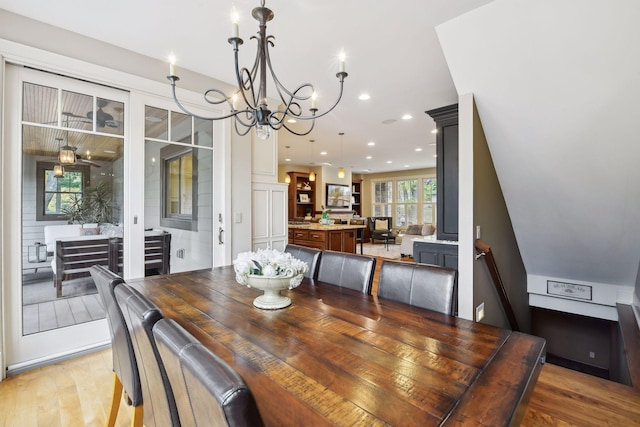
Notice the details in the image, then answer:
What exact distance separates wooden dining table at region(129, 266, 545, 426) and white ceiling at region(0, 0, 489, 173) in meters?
2.01

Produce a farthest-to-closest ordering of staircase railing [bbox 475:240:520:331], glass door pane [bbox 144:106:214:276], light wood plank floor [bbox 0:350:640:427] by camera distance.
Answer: glass door pane [bbox 144:106:214:276], staircase railing [bbox 475:240:520:331], light wood plank floor [bbox 0:350:640:427]

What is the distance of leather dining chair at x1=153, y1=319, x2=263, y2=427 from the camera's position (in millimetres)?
508

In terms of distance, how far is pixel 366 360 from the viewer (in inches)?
38.9

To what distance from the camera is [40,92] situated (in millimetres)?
2387

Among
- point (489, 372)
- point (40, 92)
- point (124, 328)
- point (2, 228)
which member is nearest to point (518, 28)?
point (489, 372)

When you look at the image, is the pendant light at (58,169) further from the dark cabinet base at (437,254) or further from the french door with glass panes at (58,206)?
the dark cabinet base at (437,254)

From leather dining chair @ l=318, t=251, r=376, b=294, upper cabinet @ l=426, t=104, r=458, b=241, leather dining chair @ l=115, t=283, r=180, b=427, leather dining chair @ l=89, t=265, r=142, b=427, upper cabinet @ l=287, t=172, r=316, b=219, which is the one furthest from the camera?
upper cabinet @ l=287, t=172, r=316, b=219

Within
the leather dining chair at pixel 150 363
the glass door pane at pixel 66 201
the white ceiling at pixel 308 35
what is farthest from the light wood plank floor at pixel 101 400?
the white ceiling at pixel 308 35

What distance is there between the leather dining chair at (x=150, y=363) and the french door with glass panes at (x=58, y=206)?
1.89m

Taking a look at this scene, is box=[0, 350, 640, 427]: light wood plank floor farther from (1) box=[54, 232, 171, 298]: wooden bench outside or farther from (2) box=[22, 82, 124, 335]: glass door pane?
(1) box=[54, 232, 171, 298]: wooden bench outside

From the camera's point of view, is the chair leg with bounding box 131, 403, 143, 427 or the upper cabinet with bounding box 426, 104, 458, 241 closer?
the chair leg with bounding box 131, 403, 143, 427

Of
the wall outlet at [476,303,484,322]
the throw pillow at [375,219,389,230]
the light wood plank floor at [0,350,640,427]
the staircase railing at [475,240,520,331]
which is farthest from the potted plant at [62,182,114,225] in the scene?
the throw pillow at [375,219,389,230]

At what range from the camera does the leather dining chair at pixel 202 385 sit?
508 mm

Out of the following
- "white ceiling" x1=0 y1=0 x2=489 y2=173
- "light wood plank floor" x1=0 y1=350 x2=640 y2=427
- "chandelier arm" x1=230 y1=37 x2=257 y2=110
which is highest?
"white ceiling" x1=0 y1=0 x2=489 y2=173
